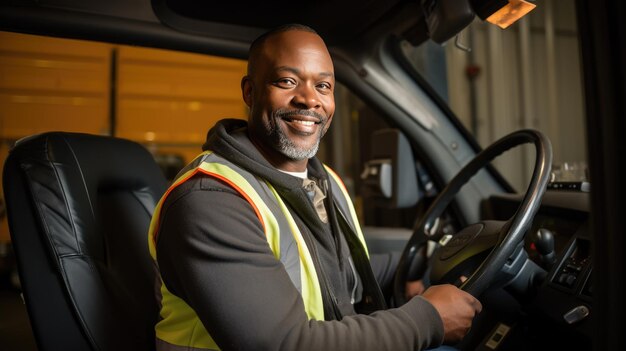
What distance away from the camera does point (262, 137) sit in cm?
121

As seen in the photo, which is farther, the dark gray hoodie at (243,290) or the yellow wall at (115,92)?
the yellow wall at (115,92)

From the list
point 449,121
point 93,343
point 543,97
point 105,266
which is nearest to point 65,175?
point 105,266

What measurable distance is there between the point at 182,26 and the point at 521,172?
4.01 meters

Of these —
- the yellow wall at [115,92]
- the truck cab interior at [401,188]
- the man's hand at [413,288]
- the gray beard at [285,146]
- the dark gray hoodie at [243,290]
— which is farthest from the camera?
the yellow wall at [115,92]

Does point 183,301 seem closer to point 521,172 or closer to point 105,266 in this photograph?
point 105,266

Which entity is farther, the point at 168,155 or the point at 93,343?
the point at 168,155

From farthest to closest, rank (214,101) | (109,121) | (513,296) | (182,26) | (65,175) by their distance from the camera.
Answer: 1. (214,101)
2. (109,121)
3. (182,26)
4. (513,296)
5. (65,175)

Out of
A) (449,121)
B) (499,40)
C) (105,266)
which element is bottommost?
(105,266)

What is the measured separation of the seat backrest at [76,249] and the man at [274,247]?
0.44ft

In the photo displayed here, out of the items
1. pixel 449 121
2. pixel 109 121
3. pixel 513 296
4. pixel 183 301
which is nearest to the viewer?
pixel 183 301

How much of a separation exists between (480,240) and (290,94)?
605mm

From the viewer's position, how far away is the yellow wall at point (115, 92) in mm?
3766

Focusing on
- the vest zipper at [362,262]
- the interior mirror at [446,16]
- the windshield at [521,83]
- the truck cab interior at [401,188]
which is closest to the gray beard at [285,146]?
the vest zipper at [362,262]

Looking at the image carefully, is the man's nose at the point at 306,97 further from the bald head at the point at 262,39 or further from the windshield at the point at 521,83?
the windshield at the point at 521,83
